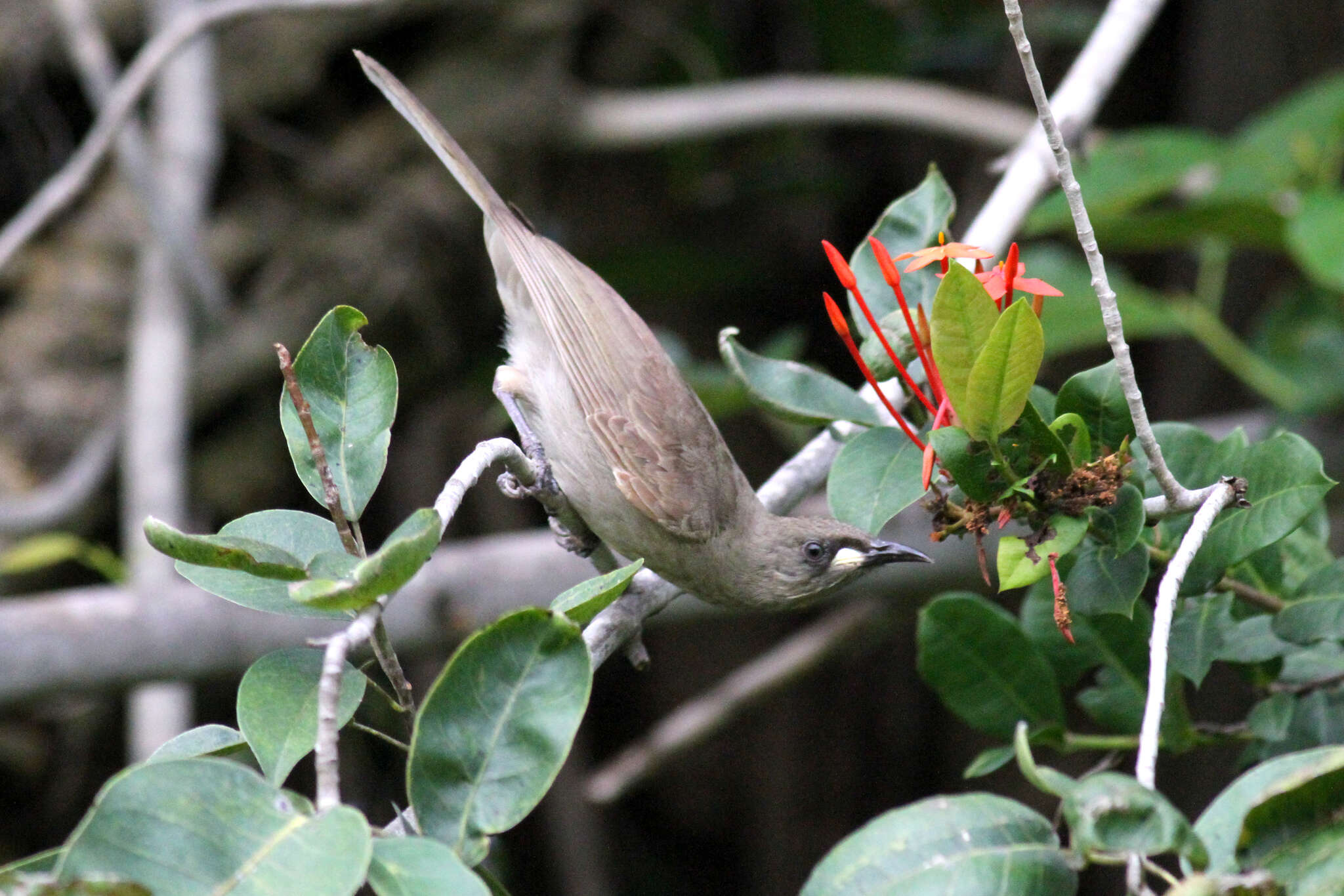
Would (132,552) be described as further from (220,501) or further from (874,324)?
(874,324)

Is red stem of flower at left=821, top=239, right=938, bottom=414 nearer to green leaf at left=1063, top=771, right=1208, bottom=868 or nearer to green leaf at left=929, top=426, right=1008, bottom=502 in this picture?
green leaf at left=929, top=426, right=1008, bottom=502

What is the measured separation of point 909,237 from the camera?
7.80 ft

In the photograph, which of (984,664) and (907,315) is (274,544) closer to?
(907,315)

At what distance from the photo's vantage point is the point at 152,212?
4.66m

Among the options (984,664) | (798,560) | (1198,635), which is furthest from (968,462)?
(798,560)

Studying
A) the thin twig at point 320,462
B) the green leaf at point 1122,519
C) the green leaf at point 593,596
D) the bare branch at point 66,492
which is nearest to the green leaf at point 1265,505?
the green leaf at point 1122,519

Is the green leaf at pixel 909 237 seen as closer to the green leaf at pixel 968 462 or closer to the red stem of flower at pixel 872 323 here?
the red stem of flower at pixel 872 323

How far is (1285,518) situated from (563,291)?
218 cm

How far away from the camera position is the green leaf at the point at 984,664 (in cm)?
217

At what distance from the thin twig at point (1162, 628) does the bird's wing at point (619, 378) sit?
1.50 meters

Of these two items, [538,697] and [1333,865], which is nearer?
[1333,865]

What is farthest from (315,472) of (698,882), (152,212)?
(698,882)

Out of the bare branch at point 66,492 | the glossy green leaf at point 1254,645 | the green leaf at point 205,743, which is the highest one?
the green leaf at point 205,743

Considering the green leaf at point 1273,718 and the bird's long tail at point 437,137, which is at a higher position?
the bird's long tail at point 437,137
